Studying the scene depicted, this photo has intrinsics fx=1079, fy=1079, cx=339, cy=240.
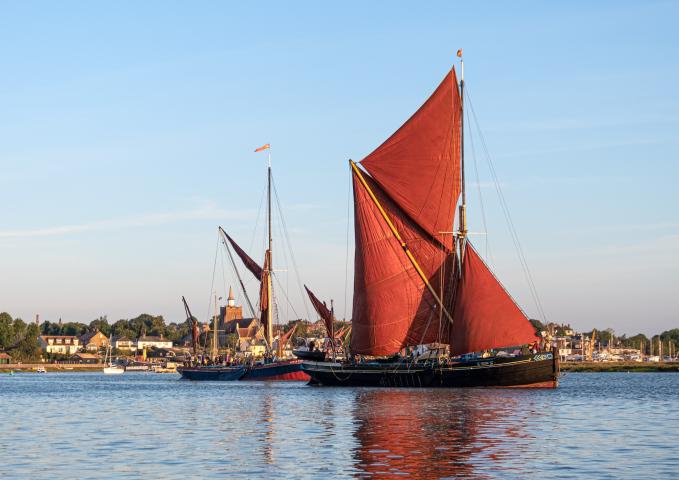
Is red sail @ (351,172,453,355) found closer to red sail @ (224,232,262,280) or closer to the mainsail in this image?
the mainsail

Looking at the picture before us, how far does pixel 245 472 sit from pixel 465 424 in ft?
66.1

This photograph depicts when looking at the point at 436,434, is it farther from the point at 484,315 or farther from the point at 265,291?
the point at 265,291

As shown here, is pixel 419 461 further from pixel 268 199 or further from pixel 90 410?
pixel 268 199

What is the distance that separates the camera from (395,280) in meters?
95.8

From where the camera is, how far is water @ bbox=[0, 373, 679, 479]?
36062mm

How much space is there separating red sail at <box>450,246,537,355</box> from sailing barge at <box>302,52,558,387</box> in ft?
1.54

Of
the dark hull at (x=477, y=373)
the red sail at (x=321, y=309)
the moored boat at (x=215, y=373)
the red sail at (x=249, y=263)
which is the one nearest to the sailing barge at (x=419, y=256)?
the dark hull at (x=477, y=373)

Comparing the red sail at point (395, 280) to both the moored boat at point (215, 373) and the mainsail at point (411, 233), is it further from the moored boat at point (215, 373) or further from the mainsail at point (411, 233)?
the moored boat at point (215, 373)

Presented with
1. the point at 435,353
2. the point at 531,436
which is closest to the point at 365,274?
the point at 435,353

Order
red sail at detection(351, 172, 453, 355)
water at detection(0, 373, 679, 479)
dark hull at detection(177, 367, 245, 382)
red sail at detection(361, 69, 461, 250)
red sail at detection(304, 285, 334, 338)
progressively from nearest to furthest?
water at detection(0, 373, 679, 479), red sail at detection(351, 172, 453, 355), red sail at detection(361, 69, 461, 250), red sail at detection(304, 285, 334, 338), dark hull at detection(177, 367, 245, 382)

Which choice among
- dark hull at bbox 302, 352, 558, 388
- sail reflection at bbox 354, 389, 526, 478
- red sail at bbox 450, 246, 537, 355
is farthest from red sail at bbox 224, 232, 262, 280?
sail reflection at bbox 354, 389, 526, 478

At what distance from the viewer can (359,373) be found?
103 metres

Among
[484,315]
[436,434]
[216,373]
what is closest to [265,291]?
[216,373]

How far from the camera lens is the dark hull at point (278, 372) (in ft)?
463
